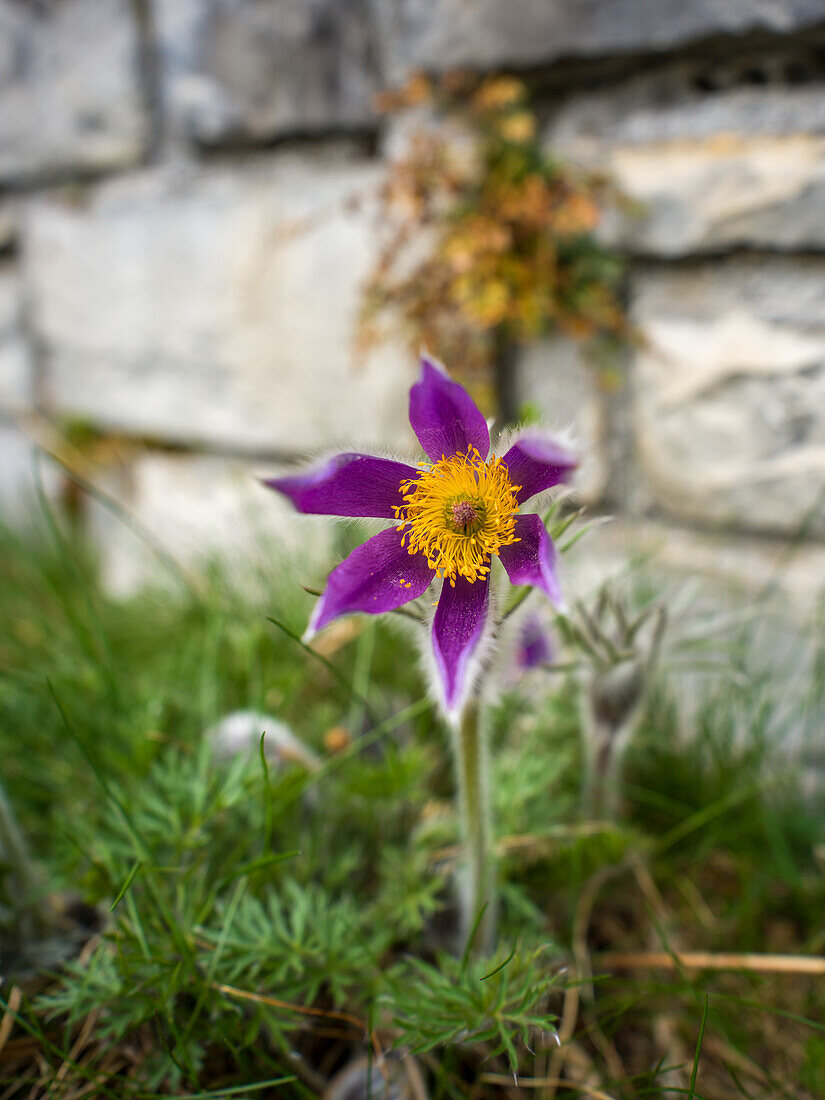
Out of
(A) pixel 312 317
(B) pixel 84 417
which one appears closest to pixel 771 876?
(A) pixel 312 317

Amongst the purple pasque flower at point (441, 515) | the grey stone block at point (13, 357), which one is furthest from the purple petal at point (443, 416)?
the grey stone block at point (13, 357)

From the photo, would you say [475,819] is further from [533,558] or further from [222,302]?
[222,302]

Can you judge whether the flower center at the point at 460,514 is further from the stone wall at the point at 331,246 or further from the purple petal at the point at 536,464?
the stone wall at the point at 331,246

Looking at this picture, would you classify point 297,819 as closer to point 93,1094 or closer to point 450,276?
point 93,1094

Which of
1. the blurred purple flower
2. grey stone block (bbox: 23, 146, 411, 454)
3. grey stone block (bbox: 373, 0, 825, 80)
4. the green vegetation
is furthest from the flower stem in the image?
grey stone block (bbox: 373, 0, 825, 80)

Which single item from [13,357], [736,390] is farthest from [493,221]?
[13,357]
